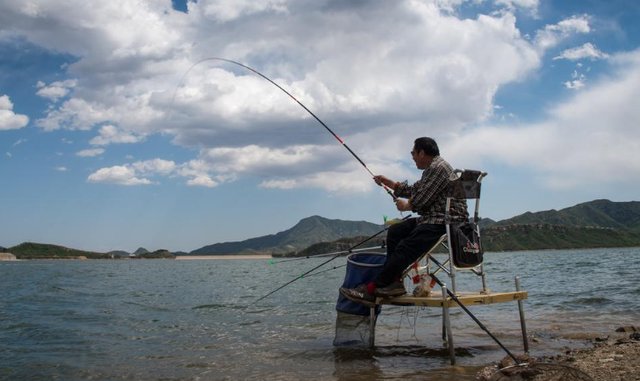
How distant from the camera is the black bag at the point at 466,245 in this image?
24.9ft

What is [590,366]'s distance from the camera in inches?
261

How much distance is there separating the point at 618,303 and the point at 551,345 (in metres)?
7.88

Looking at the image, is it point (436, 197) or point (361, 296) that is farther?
point (361, 296)

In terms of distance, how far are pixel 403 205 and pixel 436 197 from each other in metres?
0.56

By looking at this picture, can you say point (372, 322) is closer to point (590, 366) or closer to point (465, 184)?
point (465, 184)

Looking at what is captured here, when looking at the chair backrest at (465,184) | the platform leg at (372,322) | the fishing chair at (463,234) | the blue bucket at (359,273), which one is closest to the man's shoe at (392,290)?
the fishing chair at (463,234)

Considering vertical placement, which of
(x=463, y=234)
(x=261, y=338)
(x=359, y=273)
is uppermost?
(x=463, y=234)

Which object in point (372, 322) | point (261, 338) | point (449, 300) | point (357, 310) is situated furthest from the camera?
point (261, 338)

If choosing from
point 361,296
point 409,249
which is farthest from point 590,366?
point 361,296

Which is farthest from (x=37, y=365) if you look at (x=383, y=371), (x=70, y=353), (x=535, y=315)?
(x=535, y=315)

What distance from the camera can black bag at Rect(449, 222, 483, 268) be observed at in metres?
7.59

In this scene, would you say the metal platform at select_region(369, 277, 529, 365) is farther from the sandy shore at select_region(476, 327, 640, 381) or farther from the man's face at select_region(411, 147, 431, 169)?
the man's face at select_region(411, 147, 431, 169)

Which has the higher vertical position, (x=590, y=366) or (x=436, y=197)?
(x=436, y=197)

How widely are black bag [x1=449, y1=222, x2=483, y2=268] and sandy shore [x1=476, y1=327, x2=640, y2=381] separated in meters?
1.48
